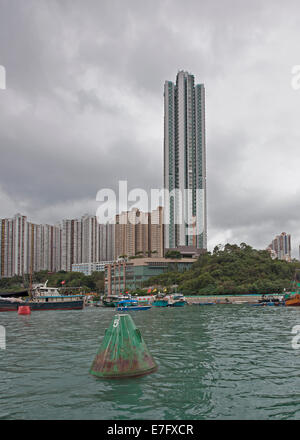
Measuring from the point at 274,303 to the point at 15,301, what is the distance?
47.5 m

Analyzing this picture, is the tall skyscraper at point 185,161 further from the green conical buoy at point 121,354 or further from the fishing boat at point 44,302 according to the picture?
the green conical buoy at point 121,354

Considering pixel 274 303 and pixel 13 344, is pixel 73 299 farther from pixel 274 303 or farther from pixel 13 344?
pixel 13 344

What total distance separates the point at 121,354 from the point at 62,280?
12041 cm

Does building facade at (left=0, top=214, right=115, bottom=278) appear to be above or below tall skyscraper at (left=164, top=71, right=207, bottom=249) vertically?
below

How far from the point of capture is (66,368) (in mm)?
11414

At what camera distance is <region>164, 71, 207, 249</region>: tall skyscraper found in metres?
128

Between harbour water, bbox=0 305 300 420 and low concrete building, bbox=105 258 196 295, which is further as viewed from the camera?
low concrete building, bbox=105 258 196 295

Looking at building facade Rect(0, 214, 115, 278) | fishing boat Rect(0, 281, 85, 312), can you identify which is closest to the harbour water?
fishing boat Rect(0, 281, 85, 312)

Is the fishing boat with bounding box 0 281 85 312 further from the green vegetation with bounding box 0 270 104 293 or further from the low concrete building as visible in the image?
the green vegetation with bounding box 0 270 104 293

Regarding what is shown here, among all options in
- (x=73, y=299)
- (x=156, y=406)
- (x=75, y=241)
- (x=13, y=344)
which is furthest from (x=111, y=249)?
(x=156, y=406)

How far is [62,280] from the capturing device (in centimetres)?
12475

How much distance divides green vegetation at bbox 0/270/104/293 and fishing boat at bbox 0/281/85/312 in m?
57.1

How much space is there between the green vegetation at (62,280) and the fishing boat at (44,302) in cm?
5710

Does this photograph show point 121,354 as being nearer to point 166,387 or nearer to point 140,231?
point 166,387
